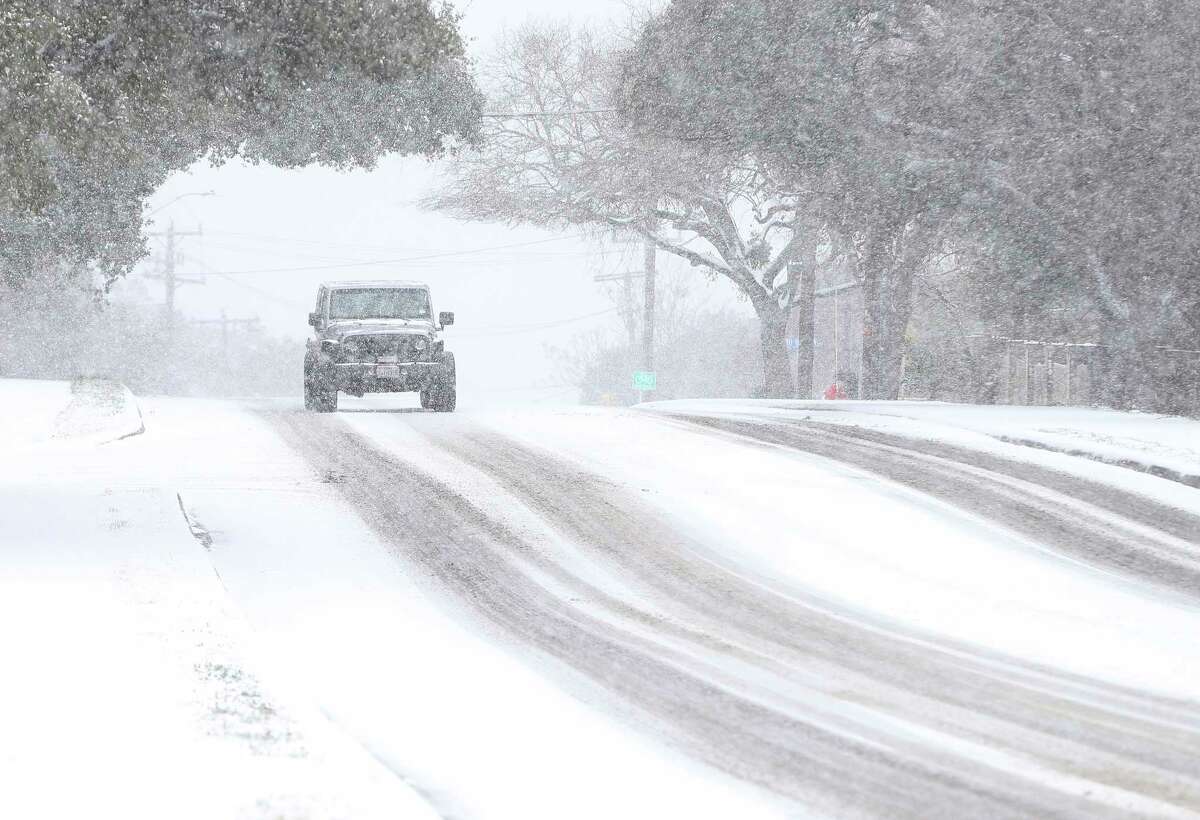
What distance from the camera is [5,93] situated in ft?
32.4

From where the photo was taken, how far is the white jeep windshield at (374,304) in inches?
864

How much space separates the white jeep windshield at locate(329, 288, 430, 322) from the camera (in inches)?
864

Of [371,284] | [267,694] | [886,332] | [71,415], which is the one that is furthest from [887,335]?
[267,694]

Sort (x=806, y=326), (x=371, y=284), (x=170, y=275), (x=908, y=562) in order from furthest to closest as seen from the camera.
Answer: (x=170, y=275), (x=806, y=326), (x=371, y=284), (x=908, y=562)

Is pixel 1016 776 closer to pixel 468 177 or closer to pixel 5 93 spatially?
pixel 5 93

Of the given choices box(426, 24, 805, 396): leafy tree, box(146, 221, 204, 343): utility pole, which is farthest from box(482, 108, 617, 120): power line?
box(146, 221, 204, 343): utility pole

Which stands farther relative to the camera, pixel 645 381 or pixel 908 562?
pixel 645 381

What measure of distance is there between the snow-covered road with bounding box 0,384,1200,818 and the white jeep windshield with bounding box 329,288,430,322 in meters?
5.43

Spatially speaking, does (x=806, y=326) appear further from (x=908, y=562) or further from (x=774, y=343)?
(x=908, y=562)

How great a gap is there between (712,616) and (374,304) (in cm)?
1397

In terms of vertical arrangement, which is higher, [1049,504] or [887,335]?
[887,335]

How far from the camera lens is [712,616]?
8.98 meters

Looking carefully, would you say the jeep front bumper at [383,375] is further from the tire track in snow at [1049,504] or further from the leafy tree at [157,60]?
the leafy tree at [157,60]

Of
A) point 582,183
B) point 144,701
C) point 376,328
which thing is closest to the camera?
point 144,701
